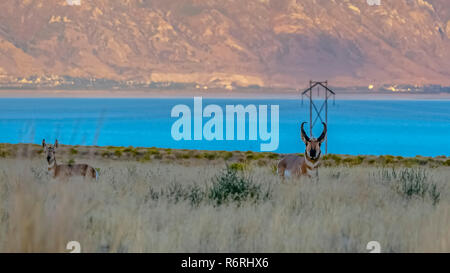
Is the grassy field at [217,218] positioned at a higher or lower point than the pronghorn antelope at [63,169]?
lower

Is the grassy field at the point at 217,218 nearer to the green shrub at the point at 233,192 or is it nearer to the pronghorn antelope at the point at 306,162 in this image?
the green shrub at the point at 233,192

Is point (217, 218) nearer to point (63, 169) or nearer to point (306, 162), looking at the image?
point (306, 162)

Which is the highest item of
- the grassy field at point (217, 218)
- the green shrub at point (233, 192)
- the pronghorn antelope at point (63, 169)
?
the pronghorn antelope at point (63, 169)

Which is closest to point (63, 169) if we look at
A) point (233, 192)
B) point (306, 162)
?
point (233, 192)

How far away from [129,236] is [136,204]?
2140mm

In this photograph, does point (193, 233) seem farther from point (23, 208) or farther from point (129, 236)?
point (23, 208)

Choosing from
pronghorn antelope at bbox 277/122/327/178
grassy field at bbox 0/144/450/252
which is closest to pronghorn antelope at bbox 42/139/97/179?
grassy field at bbox 0/144/450/252


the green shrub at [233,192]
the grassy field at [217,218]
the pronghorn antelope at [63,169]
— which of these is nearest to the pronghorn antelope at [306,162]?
the grassy field at [217,218]

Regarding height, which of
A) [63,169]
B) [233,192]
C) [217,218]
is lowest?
[217,218]

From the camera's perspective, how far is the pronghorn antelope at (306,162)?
34.4 ft

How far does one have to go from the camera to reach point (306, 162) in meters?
11.3

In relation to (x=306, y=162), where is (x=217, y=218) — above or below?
below
